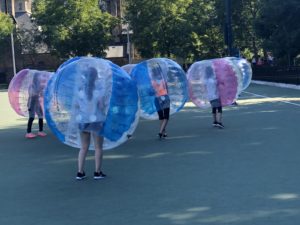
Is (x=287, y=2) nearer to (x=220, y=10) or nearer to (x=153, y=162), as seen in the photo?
(x=220, y=10)

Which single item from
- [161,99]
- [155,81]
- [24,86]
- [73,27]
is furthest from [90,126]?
[73,27]

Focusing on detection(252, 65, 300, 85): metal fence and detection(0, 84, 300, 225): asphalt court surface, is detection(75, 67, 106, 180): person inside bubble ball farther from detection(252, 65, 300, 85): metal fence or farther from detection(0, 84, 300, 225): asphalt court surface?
detection(252, 65, 300, 85): metal fence

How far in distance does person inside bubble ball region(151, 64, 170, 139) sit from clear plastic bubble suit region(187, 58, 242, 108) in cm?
163

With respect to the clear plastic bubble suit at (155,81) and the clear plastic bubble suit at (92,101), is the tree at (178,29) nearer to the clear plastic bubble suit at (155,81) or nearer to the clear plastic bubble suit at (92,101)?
the clear plastic bubble suit at (155,81)

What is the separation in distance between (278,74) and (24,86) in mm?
23450

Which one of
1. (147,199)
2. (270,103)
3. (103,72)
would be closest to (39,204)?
(147,199)

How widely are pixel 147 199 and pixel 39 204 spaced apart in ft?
4.58

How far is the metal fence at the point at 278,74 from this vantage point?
30.4 metres

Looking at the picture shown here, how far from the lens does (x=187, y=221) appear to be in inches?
224

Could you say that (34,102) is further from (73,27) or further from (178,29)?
(73,27)

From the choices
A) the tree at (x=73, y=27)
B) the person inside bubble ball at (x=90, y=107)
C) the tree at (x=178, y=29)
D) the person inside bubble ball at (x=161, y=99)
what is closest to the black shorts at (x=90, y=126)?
the person inside bubble ball at (x=90, y=107)

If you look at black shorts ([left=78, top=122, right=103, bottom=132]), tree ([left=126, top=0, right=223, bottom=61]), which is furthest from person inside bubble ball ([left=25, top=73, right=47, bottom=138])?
tree ([left=126, top=0, right=223, bottom=61])

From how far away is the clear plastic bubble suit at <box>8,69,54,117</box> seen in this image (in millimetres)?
14031

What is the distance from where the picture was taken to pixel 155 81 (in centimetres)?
1249
